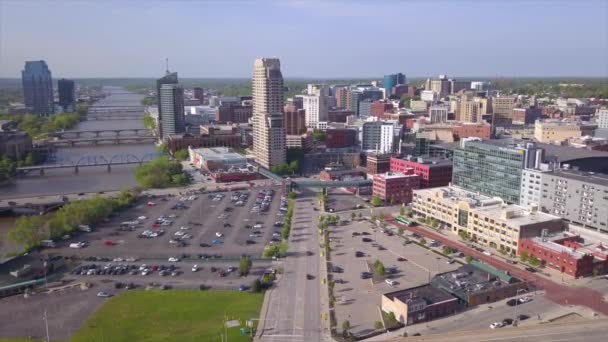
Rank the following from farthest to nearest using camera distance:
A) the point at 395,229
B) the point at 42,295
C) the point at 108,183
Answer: the point at 108,183
the point at 395,229
the point at 42,295

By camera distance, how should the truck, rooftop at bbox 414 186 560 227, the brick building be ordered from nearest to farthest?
rooftop at bbox 414 186 560 227 < the truck < the brick building

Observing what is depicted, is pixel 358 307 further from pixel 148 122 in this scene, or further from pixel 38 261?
pixel 148 122

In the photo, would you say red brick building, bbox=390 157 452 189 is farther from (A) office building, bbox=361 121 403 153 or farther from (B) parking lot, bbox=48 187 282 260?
(A) office building, bbox=361 121 403 153

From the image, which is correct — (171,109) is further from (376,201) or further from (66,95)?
(66,95)

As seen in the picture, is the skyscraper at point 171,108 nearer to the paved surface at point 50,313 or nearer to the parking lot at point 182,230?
the parking lot at point 182,230

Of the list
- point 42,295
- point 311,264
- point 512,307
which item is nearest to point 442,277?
point 512,307

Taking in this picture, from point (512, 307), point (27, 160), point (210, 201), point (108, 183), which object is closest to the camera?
point (512, 307)

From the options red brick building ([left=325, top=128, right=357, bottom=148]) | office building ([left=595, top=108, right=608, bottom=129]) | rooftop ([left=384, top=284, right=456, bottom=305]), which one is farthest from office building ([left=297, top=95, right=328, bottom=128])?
rooftop ([left=384, top=284, right=456, bottom=305])
